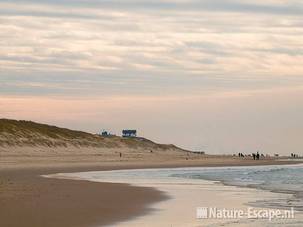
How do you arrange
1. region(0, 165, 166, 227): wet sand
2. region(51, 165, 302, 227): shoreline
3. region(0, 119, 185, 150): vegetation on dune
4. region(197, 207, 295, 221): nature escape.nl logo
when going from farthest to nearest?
1. region(0, 119, 185, 150): vegetation on dune
2. region(197, 207, 295, 221): nature escape.nl logo
3. region(51, 165, 302, 227): shoreline
4. region(0, 165, 166, 227): wet sand

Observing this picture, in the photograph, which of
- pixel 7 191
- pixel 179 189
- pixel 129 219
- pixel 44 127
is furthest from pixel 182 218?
pixel 44 127

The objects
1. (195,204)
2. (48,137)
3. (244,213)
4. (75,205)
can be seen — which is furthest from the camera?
(48,137)

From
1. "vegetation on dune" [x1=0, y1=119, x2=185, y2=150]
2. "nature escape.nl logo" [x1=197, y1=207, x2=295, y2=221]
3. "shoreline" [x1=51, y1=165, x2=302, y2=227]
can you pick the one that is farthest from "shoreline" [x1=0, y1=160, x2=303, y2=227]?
"vegetation on dune" [x1=0, y1=119, x2=185, y2=150]

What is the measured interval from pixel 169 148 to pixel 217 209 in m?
92.1

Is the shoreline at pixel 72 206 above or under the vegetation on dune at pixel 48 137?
under

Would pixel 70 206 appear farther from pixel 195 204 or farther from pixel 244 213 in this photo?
pixel 244 213

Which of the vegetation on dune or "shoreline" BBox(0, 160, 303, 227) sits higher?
the vegetation on dune

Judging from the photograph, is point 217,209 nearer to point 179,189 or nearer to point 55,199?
point 55,199

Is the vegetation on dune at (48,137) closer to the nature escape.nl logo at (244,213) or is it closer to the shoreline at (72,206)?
the shoreline at (72,206)

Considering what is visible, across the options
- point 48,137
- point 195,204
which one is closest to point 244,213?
point 195,204

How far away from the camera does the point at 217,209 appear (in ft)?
63.8

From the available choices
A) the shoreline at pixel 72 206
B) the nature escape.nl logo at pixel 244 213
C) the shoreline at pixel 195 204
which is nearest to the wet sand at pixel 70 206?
the shoreline at pixel 72 206

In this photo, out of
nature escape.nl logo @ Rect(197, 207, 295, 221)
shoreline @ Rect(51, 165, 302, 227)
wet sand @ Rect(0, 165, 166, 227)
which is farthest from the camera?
nature escape.nl logo @ Rect(197, 207, 295, 221)

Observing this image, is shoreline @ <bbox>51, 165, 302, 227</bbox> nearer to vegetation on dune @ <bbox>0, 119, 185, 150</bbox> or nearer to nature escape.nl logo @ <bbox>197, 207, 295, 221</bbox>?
nature escape.nl logo @ <bbox>197, 207, 295, 221</bbox>
